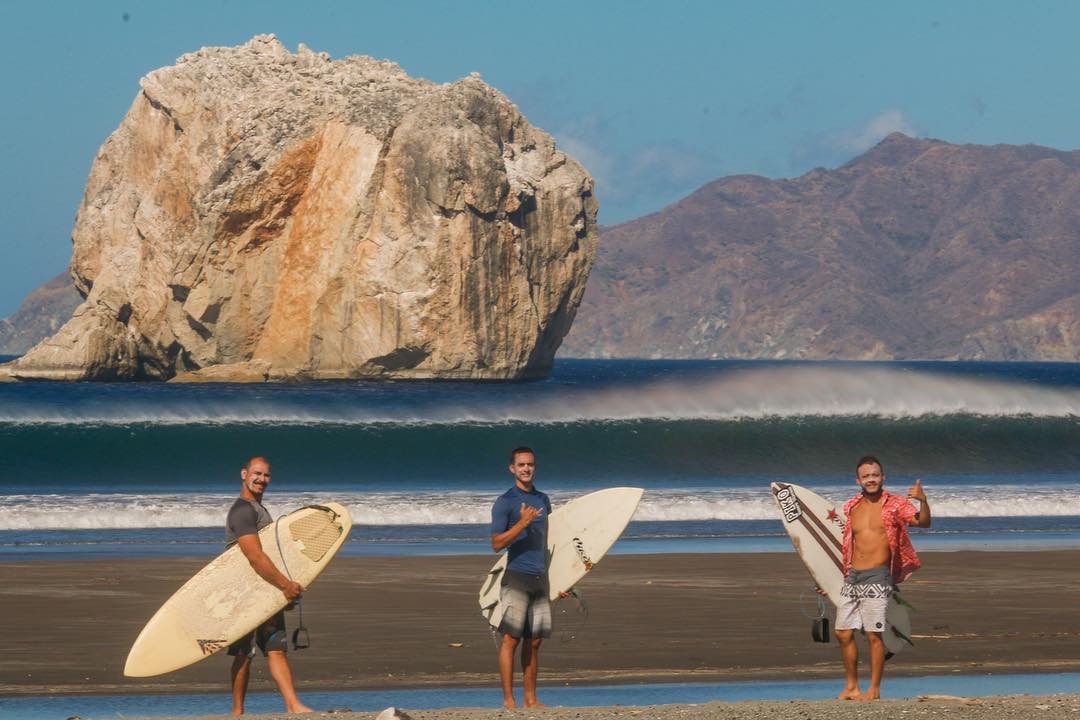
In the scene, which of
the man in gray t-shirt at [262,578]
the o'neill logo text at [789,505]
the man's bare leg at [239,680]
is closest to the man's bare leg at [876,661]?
the o'neill logo text at [789,505]

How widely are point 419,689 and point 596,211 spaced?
7472 centimetres

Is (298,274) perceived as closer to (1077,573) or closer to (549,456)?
(549,456)

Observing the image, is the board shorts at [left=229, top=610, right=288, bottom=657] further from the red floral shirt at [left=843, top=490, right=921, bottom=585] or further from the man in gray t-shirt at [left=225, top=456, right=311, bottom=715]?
the red floral shirt at [left=843, top=490, right=921, bottom=585]

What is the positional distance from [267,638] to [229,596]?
1.06ft

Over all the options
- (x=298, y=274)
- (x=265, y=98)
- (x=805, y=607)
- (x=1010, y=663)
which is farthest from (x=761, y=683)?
(x=265, y=98)

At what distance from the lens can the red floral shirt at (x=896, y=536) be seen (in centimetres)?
833

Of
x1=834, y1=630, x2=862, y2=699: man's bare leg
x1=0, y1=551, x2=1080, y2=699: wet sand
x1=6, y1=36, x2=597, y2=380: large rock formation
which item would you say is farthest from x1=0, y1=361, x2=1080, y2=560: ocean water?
x1=834, y1=630, x2=862, y2=699: man's bare leg

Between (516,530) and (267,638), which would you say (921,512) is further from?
(267,638)

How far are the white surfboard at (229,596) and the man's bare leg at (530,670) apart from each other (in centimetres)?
123

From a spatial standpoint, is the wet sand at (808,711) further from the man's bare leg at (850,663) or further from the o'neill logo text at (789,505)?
the o'neill logo text at (789,505)

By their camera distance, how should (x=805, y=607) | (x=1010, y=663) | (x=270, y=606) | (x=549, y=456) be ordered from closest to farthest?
(x=270, y=606), (x=1010, y=663), (x=805, y=607), (x=549, y=456)

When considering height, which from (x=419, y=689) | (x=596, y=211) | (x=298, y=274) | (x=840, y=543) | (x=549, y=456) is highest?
(x=596, y=211)

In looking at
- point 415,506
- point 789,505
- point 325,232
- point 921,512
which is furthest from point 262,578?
point 325,232

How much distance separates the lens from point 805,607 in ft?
41.9
